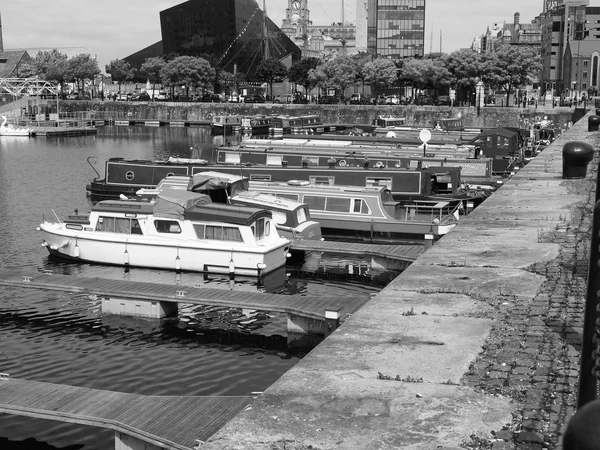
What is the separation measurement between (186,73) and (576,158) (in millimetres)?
131415

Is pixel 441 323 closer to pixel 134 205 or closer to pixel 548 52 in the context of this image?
pixel 134 205

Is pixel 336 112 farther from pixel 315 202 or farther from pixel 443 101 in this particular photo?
pixel 315 202

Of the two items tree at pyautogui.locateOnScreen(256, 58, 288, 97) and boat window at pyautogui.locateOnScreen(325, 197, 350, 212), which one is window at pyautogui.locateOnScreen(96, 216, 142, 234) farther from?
tree at pyautogui.locateOnScreen(256, 58, 288, 97)

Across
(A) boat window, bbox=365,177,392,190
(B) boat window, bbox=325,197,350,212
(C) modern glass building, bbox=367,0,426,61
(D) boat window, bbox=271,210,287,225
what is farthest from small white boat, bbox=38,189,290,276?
(C) modern glass building, bbox=367,0,426,61

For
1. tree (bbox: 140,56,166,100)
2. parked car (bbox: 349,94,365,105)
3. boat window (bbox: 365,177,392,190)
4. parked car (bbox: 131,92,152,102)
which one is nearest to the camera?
boat window (bbox: 365,177,392,190)

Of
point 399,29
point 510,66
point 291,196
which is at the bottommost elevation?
point 291,196

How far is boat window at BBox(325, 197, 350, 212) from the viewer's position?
37.0 m

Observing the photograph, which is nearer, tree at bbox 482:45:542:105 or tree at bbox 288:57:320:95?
tree at bbox 482:45:542:105

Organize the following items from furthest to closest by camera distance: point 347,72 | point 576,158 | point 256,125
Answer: point 347,72, point 256,125, point 576,158

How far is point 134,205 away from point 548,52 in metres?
169

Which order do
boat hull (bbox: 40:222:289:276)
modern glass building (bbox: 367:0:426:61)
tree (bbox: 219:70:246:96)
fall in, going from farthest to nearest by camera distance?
modern glass building (bbox: 367:0:426:61) → tree (bbox: 219:70:246:96) → boat hull (bbox: 40:222:289:276)

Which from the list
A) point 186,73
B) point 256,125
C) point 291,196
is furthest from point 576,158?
point 186,73

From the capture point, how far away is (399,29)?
19575 cm

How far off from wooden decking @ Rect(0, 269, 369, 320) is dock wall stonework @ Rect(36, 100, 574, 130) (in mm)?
74504
